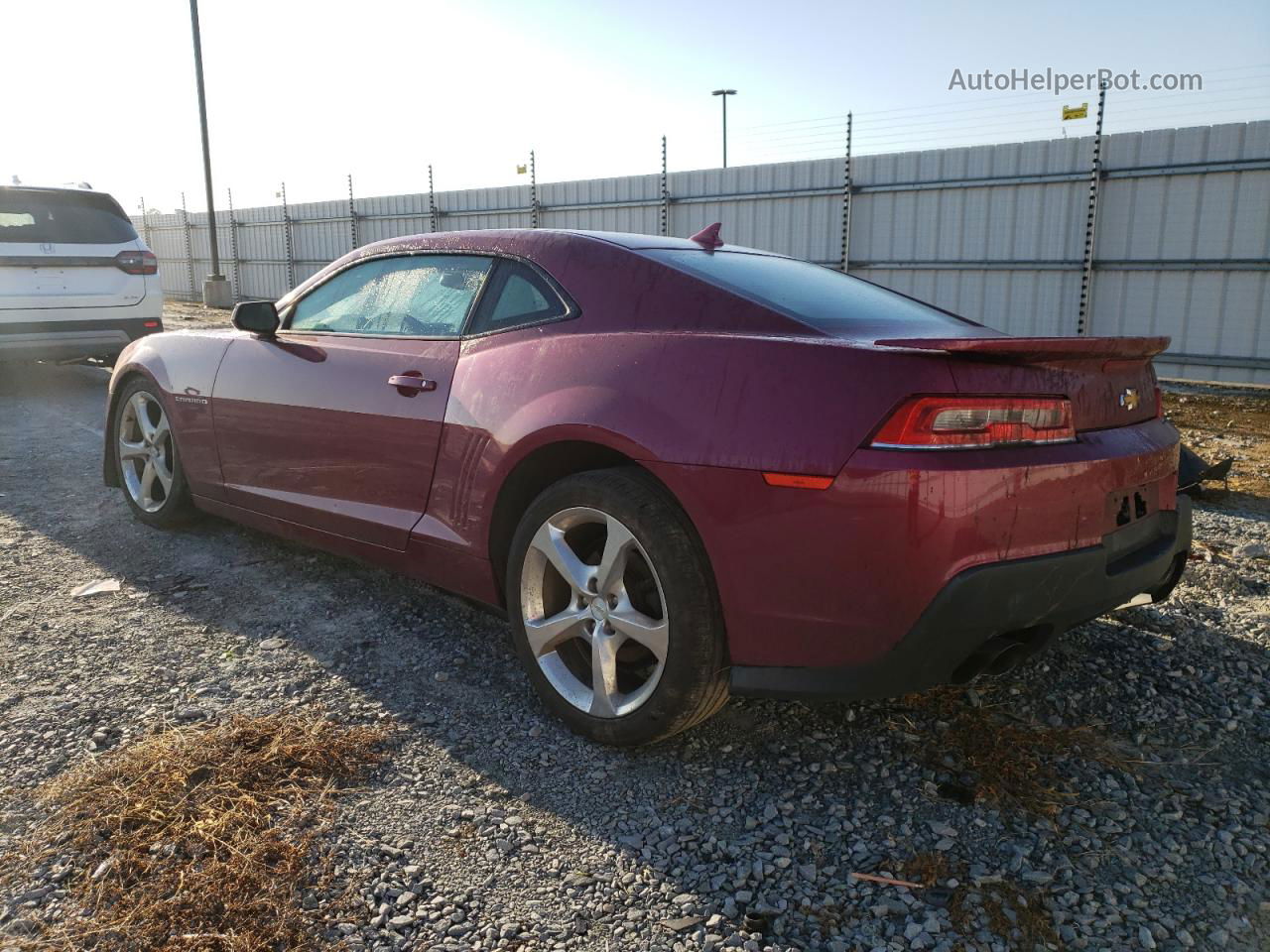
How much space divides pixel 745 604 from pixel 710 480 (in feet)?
1.02

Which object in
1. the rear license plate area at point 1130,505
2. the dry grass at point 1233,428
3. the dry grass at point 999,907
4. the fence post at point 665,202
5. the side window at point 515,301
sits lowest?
the dry grass at point 999,907

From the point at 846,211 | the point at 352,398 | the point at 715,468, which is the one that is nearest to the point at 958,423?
the point at 715,468

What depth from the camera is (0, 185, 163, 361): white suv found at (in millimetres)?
8453

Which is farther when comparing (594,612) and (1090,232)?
(1090,232)

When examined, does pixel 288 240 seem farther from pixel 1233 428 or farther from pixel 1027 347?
pixel 1027 347

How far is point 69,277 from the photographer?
8.77 m

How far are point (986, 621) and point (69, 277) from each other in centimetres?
905

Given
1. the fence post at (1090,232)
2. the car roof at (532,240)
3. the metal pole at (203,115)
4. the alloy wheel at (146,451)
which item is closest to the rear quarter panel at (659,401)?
the car roof at (532,240)

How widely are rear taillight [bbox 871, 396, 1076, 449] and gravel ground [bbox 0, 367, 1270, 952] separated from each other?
925 mm

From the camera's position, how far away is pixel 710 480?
7.77 ft

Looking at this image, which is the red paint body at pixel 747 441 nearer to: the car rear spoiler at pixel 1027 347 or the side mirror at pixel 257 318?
the car rear spoiler at pixel 1027 347

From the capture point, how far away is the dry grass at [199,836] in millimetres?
1934

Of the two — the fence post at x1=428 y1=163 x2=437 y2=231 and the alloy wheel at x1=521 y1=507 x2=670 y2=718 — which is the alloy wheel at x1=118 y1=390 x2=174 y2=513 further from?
the fence post at x1=428 y1=163 x2=437 y2=231

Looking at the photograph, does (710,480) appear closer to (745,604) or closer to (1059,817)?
(745,604)
